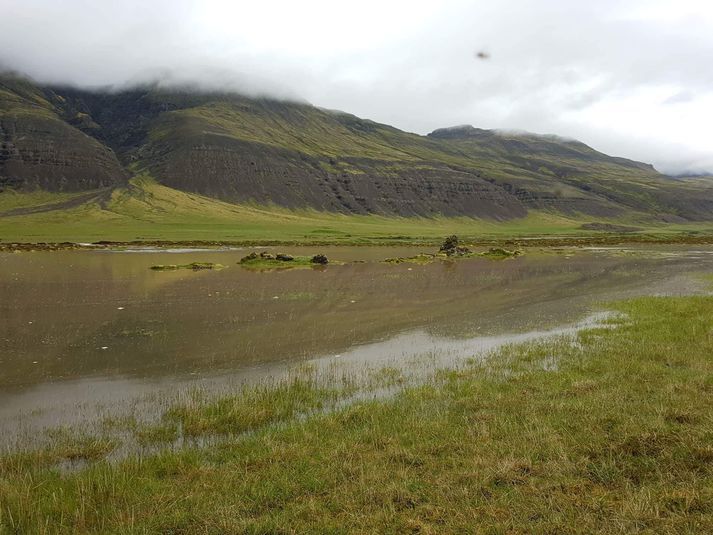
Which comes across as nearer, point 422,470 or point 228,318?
point 422,470

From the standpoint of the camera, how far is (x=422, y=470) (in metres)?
9.65

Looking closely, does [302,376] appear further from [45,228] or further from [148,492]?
[45,228]

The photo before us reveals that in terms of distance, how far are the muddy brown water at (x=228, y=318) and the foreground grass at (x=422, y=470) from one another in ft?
16.3

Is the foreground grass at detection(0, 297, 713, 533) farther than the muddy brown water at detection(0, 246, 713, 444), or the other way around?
the muddy brown water at detection(0, 246, 713, 444)

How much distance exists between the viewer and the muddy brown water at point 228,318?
17750mm

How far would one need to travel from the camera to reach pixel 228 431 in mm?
12570

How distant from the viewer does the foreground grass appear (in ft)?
25.9

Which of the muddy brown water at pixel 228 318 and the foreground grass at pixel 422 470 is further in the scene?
the muddy brown water at pixel 228 318

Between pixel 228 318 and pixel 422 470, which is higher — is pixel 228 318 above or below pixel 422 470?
below

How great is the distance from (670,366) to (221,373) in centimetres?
1478

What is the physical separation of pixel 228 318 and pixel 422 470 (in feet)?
70.1

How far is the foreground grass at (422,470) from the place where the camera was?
311 inches

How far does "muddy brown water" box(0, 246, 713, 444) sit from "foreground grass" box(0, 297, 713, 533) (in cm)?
497

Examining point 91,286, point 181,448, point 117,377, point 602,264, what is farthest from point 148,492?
point 602,264
